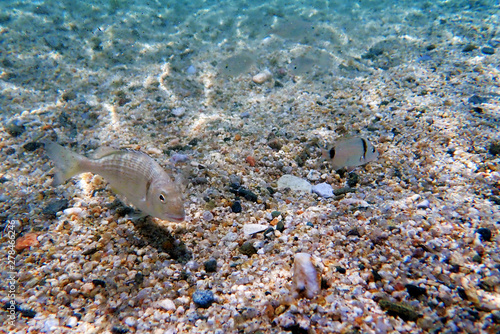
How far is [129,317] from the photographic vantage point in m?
2.12

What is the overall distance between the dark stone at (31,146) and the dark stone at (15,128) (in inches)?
16.2

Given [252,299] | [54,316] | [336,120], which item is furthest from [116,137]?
[336,120]

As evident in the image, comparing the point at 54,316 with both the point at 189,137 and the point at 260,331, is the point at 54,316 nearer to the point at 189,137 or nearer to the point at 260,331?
the point at 260,331

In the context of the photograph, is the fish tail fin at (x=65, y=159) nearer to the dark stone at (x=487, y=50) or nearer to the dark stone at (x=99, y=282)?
the dark stone at (x=99, y=282)

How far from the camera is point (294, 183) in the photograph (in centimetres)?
361

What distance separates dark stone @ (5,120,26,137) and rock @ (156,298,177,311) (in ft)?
13.6

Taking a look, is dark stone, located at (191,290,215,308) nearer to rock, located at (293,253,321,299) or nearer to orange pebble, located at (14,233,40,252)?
rock, located at (293,253,321,299)

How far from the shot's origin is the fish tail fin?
2701 mm

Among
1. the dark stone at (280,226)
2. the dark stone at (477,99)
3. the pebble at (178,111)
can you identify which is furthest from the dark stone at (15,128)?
the dark stone at (477,99)

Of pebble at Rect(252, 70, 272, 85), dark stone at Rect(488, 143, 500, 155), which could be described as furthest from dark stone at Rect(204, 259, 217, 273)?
pebble at Rect(252, 70, 272, 85)

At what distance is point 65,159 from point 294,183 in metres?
2.80

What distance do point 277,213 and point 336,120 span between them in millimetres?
2545

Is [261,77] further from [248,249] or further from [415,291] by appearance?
[415,291]

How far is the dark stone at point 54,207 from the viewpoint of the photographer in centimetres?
305
